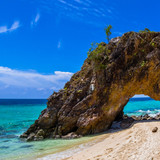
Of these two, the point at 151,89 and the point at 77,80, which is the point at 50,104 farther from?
the point at 151,89

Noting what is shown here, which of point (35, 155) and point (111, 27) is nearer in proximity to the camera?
point (35, 155)

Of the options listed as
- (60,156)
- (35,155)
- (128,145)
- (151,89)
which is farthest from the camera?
(151,89)

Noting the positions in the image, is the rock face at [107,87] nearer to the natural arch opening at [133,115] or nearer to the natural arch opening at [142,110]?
the natural arch opening at [133,115]

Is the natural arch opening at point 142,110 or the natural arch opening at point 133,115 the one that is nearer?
the natural arch opening at point 133,115

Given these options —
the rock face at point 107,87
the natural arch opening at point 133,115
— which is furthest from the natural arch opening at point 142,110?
the rock face at point 107,87

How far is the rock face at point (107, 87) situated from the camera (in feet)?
50.5

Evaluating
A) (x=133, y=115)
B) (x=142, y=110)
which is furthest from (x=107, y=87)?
(x=142, y=110)

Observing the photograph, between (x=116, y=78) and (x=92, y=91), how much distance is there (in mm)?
2907

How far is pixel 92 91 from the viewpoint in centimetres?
1617

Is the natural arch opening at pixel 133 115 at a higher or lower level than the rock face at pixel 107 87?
lower

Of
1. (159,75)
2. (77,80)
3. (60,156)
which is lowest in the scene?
(60,156)

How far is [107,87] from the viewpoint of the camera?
631 inches

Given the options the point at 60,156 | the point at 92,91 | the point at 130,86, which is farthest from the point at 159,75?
the point at 60,156

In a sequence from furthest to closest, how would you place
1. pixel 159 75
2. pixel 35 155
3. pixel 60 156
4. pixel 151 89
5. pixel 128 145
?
pixel 151 89 → pixel 159 75 → pixel 35 155 → pixel 60 156 → pixel 128 145
